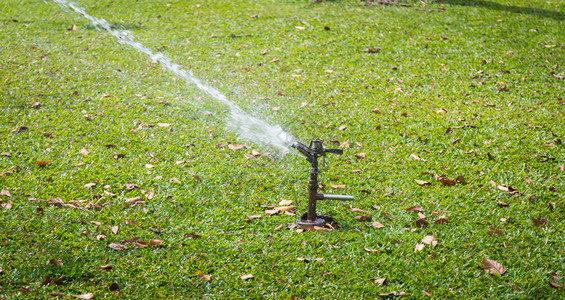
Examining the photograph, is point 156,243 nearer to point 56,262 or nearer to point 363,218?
point 56,262

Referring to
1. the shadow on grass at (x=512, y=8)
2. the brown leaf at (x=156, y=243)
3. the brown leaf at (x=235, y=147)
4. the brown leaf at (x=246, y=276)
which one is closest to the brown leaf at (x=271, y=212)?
the brown leaf at (x=246, y=276)

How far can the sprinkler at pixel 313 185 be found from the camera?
11.1 feet

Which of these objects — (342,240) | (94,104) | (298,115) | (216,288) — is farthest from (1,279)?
(298,115)

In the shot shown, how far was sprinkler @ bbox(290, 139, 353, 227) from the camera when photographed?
339cm

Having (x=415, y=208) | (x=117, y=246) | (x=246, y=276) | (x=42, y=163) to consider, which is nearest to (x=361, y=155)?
(x=415, y=208)

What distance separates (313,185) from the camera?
3.47 meters

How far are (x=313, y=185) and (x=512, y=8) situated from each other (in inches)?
328

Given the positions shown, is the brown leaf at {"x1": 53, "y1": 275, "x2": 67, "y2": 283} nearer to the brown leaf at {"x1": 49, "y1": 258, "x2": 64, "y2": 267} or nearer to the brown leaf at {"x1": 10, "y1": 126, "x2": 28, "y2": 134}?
the brown leaf at {"x1": 49, "y1": 258, "x2": 64, "y2": 267}

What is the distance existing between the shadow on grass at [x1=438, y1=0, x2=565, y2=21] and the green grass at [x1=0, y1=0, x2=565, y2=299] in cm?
34

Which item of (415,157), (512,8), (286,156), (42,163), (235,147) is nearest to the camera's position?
(42,163)

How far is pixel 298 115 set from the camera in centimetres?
577

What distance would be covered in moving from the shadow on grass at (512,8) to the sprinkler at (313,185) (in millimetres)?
7925

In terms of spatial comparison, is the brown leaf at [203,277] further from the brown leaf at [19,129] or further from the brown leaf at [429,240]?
the brown leaf at [19,129]

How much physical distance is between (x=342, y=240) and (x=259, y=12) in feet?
23.2
